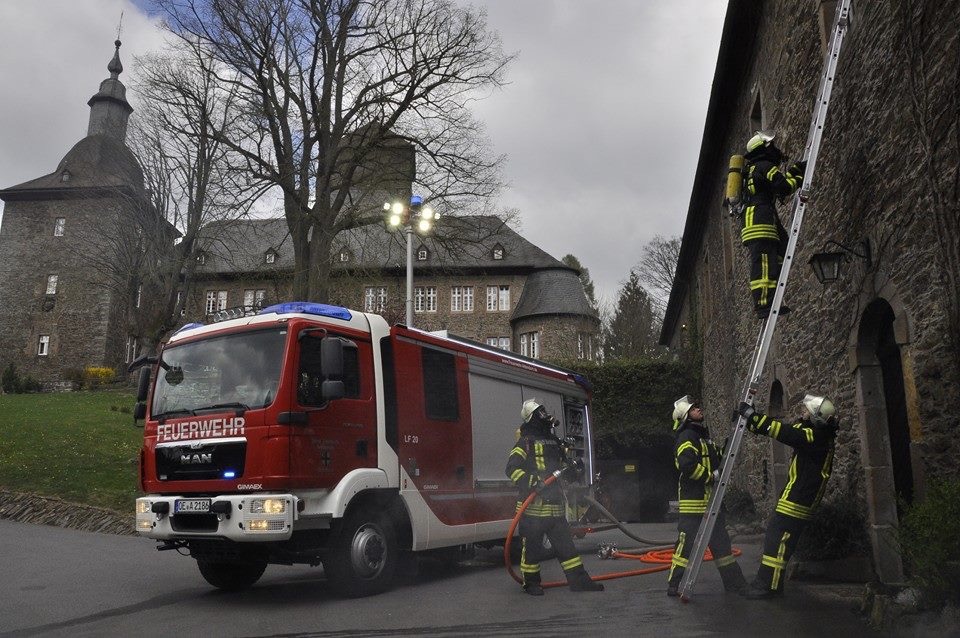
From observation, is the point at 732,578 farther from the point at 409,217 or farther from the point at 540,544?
the point at 409,217

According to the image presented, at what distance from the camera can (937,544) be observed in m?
5.09

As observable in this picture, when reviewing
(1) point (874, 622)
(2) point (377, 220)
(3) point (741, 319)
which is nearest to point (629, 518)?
(3) point (741, 319)

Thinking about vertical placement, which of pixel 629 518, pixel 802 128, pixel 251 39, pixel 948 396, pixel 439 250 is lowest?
pixel 629 518

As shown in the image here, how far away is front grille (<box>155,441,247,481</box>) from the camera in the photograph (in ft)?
24.4

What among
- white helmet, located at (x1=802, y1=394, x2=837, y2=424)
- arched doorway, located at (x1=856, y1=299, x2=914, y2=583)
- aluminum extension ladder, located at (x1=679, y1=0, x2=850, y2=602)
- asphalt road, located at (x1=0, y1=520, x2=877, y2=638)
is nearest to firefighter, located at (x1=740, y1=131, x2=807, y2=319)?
aluminum extension ladder, located at (x1=679, y1=0, x2=850, y2=602)

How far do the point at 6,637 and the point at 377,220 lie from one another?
17.3 metres

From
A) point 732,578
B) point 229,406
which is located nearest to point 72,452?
point 229,406

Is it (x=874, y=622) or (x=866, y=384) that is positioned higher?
(x=866, y=384)

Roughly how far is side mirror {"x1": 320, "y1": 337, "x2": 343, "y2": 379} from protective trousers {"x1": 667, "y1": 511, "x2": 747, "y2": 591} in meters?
3.54

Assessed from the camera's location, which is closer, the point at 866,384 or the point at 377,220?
the point at 866,384

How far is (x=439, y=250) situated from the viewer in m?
24.4

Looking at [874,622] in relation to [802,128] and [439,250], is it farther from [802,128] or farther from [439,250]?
[439,250]

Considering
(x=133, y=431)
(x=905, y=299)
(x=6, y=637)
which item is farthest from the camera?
(x=133, y=431)

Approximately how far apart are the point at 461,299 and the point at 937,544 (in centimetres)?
4801
